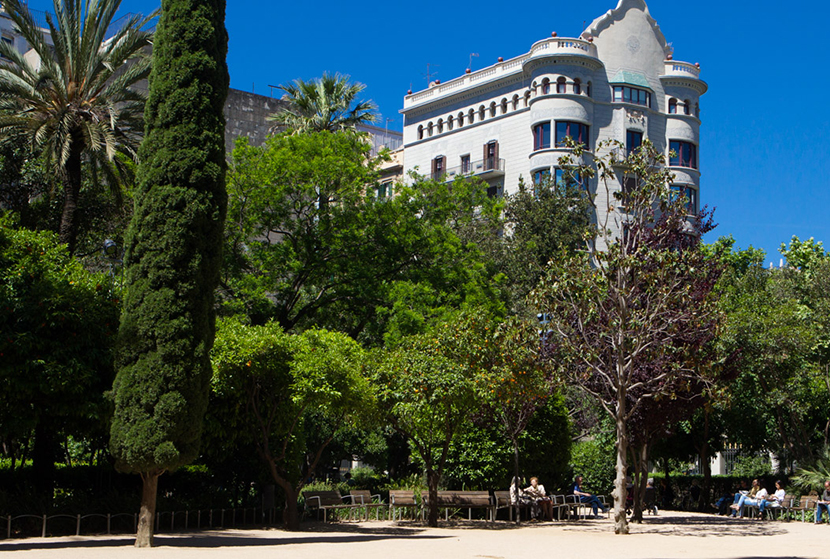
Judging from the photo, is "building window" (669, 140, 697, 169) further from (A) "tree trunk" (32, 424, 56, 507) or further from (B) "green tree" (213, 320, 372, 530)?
(A) "tree trunk" (32, 424, 56, 507)

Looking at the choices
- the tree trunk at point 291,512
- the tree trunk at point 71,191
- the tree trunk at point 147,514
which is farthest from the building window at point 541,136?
Answer: the tree trunk at point 147,514

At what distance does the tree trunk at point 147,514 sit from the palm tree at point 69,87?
9.04 m

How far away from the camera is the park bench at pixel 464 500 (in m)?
24.3

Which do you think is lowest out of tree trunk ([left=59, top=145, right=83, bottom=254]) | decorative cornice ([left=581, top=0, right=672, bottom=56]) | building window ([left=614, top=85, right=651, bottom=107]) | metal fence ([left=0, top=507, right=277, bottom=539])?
metal fence ([left=0, top=507, right=277, bottom=539])

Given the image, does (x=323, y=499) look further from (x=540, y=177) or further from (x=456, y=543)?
(x=540, y=177)

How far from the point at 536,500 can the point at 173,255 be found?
1350 centimetres

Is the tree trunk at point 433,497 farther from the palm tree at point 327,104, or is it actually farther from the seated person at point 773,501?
the palm tree at point 327,104

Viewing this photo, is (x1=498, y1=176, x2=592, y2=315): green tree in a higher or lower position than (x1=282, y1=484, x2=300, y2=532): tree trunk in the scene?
higher

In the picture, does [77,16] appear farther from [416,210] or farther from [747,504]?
[747,504]

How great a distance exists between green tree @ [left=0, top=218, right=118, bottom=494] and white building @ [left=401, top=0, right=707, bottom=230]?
123 ft

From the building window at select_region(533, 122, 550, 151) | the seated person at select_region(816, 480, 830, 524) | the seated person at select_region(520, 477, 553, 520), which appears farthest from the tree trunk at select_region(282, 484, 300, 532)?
the building window at select_region(533, 122, 550, 151)

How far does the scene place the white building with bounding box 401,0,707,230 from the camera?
5519 centimetres

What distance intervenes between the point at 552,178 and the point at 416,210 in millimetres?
22289

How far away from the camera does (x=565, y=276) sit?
2167 cm
